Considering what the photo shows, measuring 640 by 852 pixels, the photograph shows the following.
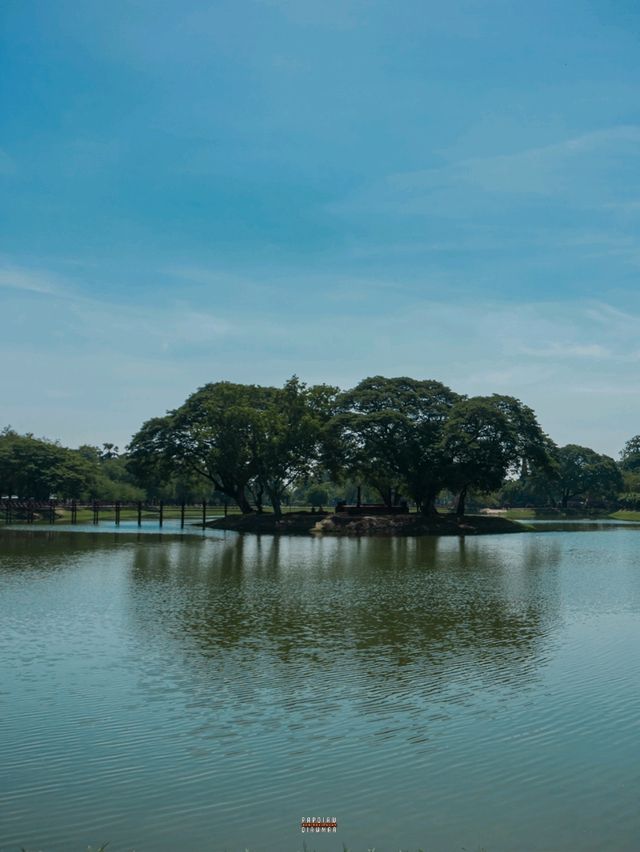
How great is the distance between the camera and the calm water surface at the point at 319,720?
8180mm

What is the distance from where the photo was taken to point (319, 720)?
38.1 feet

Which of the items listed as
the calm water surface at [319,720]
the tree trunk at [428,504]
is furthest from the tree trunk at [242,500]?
the calm water surface at [319,720]

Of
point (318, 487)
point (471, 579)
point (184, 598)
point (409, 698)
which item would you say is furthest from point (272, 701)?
point (318, 487)

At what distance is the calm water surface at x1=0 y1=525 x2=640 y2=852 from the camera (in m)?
8.18

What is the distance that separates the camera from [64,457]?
9694cm

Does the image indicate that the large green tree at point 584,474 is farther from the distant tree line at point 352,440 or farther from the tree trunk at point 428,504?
the tree trunk at point 428,504

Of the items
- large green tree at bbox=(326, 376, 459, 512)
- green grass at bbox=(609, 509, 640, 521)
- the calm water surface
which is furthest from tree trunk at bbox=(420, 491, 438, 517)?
green grass at bbox=(609, 509, 640, 521)

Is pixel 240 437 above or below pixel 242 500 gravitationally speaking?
above

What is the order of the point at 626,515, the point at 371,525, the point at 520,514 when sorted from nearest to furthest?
1. the point at 371,525
2. the point at 626,515
3. the point at 520,514

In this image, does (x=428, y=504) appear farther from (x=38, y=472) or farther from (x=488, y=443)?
(x=38, y=472)

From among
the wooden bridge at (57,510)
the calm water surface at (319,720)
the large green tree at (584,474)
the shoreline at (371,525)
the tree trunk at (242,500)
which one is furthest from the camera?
the large green tree at (584,474)

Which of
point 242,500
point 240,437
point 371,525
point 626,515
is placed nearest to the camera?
point 371,525

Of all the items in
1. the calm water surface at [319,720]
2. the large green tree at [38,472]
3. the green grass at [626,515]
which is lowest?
the green grass at [626,515]

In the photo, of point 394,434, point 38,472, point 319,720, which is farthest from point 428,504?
point 319,720
